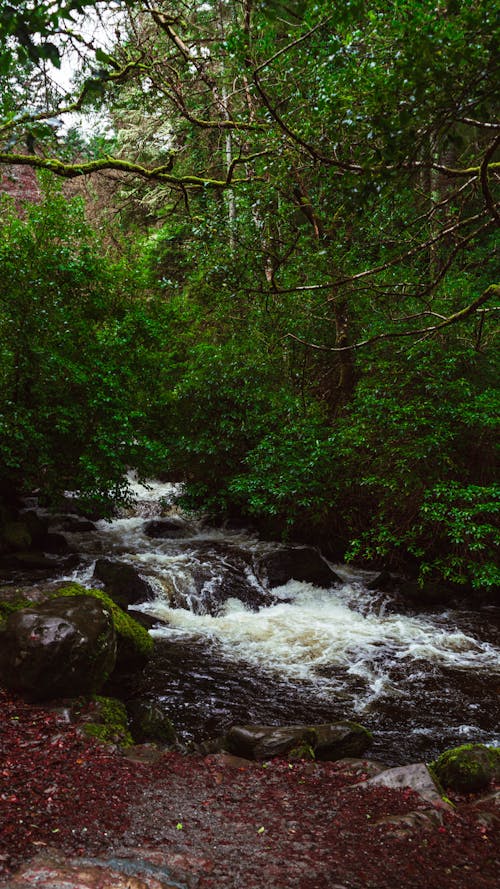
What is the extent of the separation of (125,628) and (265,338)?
28.5 feet

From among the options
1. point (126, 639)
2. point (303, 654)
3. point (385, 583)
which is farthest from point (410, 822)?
point (385, 583)

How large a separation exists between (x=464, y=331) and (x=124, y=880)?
951 centimetres

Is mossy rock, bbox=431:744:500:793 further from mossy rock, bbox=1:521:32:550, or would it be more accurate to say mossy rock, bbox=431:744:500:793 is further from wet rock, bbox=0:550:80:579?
mossy rock, bbox=1:521:32:550

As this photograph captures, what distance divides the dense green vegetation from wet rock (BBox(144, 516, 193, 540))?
100 centimetres

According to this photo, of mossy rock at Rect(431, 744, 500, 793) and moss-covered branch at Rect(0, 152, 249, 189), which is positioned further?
moss-covered branch at Rect(0, 152, 249, 189)

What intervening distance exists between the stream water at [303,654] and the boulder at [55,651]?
124 cm

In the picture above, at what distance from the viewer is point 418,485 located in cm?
991

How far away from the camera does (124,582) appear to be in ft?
33.3

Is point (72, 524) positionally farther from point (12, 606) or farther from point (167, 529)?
point (12, 606)

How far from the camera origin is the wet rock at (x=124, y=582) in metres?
10.0

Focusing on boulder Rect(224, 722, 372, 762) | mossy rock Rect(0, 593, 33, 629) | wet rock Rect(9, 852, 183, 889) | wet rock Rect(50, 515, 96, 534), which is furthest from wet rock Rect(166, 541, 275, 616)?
wet rock Rect(9, 852, 183, 889)

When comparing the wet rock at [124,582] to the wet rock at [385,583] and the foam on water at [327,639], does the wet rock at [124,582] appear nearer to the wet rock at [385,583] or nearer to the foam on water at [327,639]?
the foam on water at [327,639]

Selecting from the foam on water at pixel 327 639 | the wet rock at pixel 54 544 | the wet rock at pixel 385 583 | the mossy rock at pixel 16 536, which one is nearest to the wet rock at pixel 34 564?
the mossy rock at pixel 16 536

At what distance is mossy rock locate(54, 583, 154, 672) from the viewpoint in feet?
22.6
